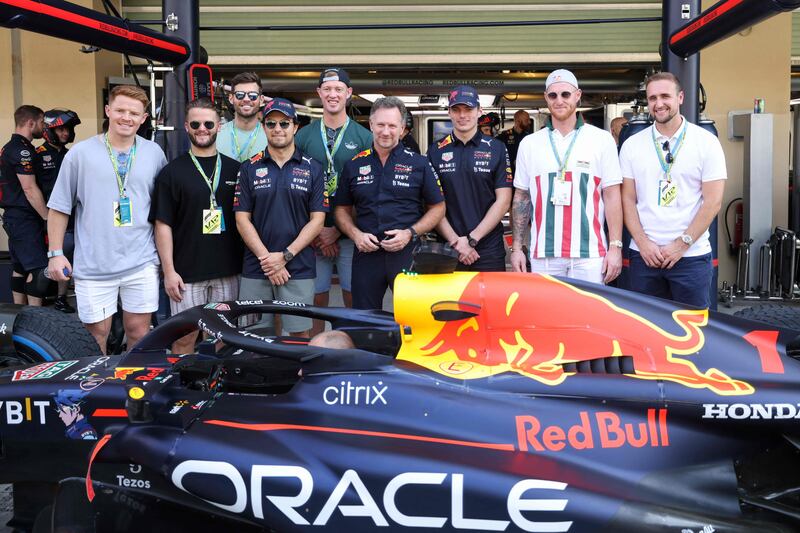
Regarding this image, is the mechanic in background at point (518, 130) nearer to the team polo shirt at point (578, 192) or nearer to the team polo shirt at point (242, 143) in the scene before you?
the team polo shirt at point (242, 143)

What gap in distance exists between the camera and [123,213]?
473 cm

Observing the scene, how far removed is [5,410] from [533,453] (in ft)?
6.75

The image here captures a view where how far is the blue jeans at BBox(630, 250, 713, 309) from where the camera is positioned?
468 centimetres

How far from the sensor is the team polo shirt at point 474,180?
517cm

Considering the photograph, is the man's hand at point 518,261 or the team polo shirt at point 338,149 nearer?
the man's hand at point 518,261

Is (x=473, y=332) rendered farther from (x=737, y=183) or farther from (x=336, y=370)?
(x=737, y=183)

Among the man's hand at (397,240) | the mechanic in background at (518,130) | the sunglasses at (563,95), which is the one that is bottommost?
the man's hand at (397,240)

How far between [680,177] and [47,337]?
3531mm

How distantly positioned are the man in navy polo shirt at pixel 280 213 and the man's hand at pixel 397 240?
407 mm

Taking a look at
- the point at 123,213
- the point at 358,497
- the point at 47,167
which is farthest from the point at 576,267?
the point at 47,167

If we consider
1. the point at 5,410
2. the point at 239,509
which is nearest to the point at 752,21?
the point at 239,509

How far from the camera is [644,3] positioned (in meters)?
10.8

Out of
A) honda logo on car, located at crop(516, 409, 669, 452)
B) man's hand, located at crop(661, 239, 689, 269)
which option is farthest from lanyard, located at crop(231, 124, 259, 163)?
honda logo on car, located at crop(516, 409, 669, 452)

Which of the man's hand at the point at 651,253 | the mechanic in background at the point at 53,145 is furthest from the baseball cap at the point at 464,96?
the mechanic in background at the point at 53,145
